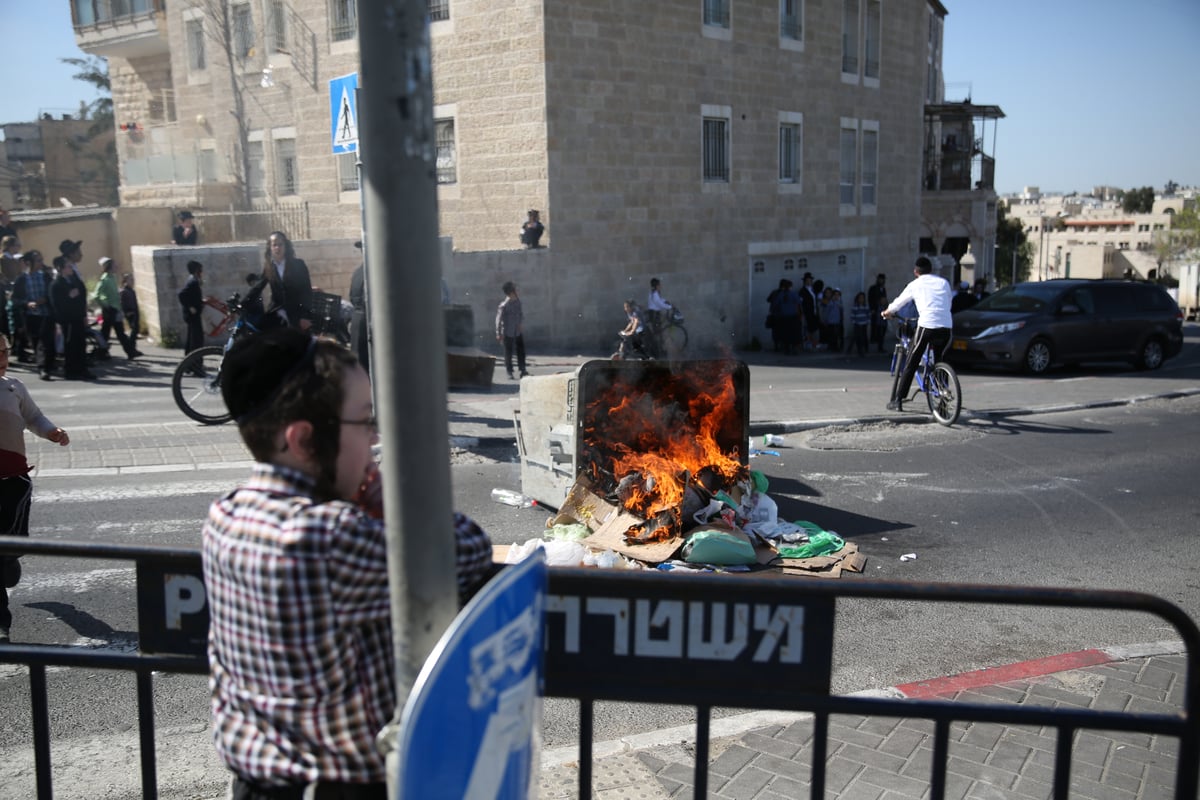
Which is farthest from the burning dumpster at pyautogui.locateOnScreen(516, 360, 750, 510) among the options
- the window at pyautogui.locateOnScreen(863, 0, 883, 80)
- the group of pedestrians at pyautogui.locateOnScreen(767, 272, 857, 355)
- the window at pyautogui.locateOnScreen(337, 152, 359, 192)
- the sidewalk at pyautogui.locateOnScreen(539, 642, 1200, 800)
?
the window at pyautogui.locateOnScreen(863, 0, 883, 80)

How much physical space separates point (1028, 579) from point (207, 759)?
5.00 m

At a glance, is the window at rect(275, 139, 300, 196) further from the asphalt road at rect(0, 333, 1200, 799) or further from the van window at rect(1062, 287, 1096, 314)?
the van window at rect(1062, 287, 1096, 314)

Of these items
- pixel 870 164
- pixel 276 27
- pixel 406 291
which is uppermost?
pixel 276 27

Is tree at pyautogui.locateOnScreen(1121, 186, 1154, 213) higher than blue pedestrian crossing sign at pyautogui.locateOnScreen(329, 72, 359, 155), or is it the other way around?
tree at pyautogui.locateOnScreen(1121, 186, 1154, 213)

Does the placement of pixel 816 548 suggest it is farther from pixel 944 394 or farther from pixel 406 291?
pixel 944 394

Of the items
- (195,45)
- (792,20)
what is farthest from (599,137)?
(195,45)

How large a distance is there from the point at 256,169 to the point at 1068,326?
2090 cm

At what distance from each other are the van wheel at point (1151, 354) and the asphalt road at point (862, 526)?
6045mm

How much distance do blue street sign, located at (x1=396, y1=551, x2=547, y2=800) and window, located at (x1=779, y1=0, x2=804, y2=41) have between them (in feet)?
84.8

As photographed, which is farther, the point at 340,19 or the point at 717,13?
the point at 340,19

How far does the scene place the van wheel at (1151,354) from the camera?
19.1 m

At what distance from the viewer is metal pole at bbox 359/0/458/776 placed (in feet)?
4.96

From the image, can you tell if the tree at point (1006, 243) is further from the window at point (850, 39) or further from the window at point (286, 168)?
the window at point (286, 168)

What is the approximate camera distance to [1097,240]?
110938 mm
